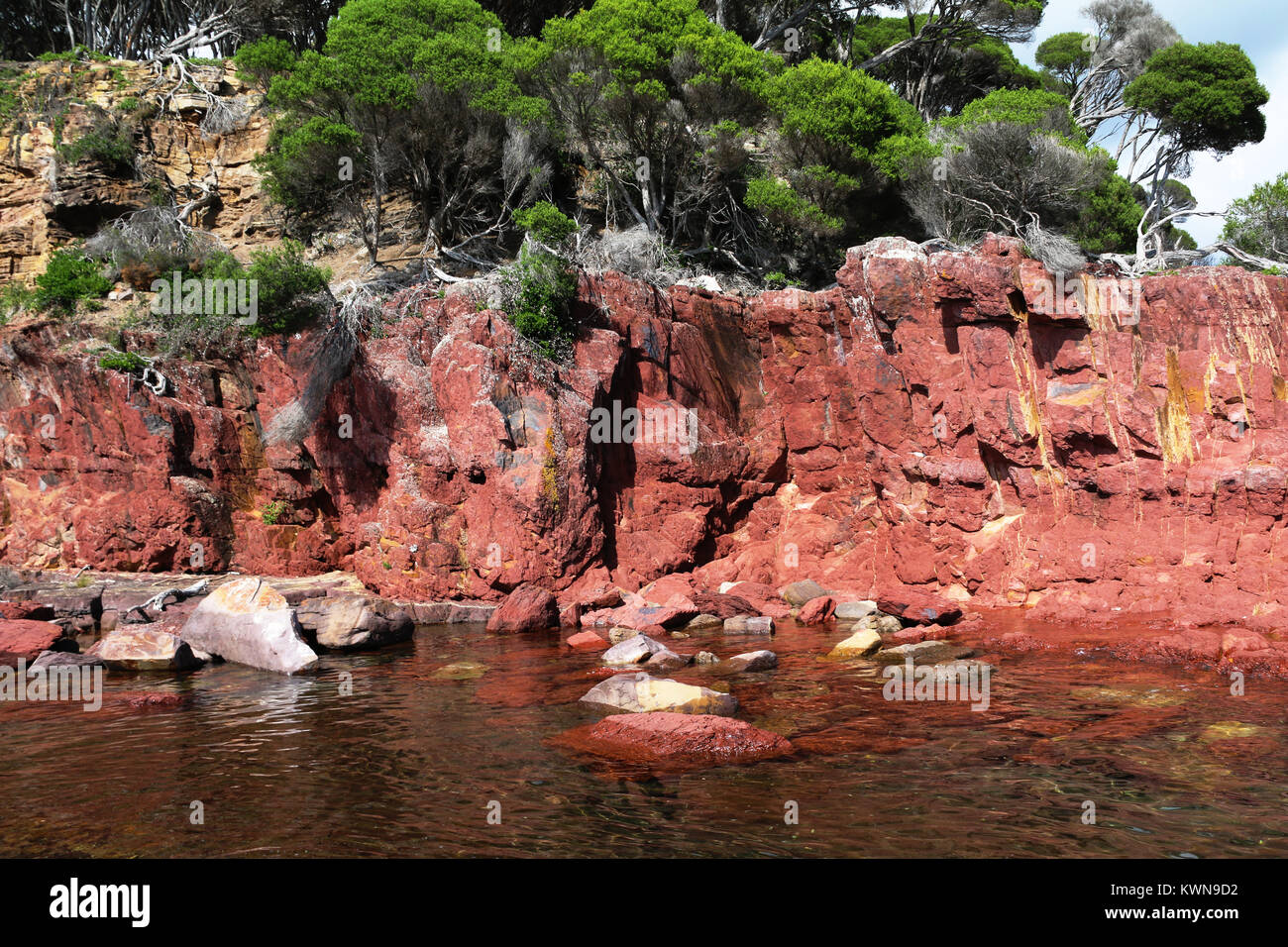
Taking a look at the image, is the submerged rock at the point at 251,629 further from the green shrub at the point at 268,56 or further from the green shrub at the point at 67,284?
the green shrub at the point at 268,56

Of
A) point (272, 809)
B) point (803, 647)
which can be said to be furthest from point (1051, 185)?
point (272, 809)

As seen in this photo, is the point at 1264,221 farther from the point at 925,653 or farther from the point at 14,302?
the point at 14,302

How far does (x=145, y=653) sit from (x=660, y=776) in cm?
979

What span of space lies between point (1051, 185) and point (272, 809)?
22912 mm

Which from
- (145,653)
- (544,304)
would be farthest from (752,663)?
(544,304)

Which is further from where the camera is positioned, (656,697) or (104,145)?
(104,145)

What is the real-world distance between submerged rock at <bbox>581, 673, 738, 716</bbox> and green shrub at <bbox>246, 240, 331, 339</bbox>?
46.6ft

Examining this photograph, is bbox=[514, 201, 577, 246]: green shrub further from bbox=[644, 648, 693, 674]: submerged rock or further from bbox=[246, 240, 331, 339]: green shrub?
bbox=[644, 648, 693, 674]: submerged rock

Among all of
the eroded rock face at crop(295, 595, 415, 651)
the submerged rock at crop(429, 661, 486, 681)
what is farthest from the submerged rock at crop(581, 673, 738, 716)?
the eroded rock face at crop(295, 595, 415, 651)

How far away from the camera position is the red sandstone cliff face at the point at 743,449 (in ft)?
53.8

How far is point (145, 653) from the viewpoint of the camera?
14023 mm

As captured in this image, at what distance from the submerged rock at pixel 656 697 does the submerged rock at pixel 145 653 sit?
724cm

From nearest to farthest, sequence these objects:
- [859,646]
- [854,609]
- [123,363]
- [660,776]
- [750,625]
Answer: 1. [660,776]
2. [859,646]
3. [750,625]
4. [854,609]
5. [123,363]

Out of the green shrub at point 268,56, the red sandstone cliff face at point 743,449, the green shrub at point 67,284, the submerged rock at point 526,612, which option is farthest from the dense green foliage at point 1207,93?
the green shrub at point 67,284
